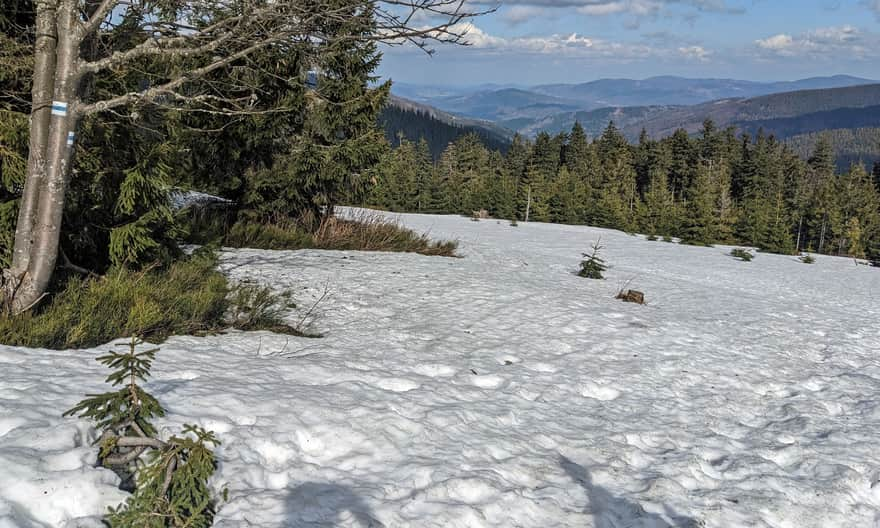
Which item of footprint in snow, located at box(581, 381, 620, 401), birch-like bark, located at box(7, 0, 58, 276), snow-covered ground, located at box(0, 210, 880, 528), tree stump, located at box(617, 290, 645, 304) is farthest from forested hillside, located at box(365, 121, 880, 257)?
birch-like bark, located at box(7, 0, 58, 276)

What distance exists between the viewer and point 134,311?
4.39 m

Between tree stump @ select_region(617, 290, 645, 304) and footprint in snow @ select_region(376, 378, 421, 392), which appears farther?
tree stump @ select_region(617, 290, 645, 304)

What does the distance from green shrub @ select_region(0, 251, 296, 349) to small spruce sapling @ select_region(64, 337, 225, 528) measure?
178cm

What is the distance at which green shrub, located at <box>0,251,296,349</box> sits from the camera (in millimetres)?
3922

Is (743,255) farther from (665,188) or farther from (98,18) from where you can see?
(665,188)

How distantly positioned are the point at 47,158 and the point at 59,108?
1.24 feet

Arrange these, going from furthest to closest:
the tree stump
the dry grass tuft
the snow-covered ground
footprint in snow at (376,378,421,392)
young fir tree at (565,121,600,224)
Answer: young fir tree at (565,121,600,224), the dry grass tuft, the tree stump, footprint in snow at (376,378,421,392), the snow-covered ground

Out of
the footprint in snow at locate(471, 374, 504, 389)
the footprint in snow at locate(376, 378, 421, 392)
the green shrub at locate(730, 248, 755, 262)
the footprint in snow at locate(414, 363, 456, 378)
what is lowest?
the footprint in snow at locate(471, 374, 504, 389)

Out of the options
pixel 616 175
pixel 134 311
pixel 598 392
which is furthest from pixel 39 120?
pixel 616 175

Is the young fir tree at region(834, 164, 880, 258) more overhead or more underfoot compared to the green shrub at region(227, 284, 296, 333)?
more overhead

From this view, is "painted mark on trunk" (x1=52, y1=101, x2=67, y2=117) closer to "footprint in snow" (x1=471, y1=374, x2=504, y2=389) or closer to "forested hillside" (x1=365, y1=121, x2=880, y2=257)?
"footprint in snow" (x1=471, y1=374, x2=504, y2=389)

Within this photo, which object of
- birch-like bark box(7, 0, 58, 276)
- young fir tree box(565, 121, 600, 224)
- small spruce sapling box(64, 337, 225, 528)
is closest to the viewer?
small spruce sapling box(64, 337, 225, 528)

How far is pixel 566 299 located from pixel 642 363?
2.72 meters

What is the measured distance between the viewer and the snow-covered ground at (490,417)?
2561 millimetres
